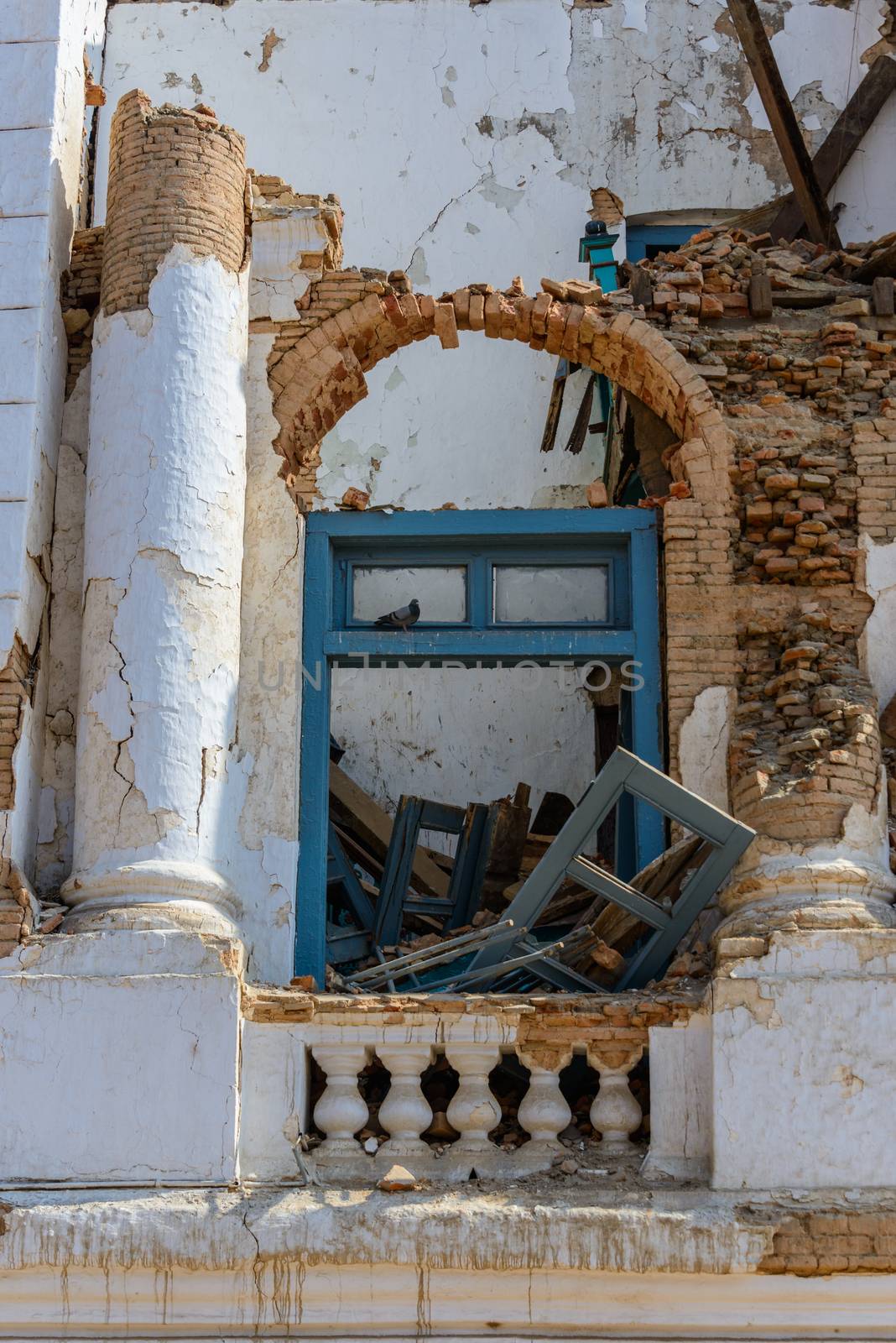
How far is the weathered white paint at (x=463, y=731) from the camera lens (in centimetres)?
1255

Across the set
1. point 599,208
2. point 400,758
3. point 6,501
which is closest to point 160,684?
point 6,501

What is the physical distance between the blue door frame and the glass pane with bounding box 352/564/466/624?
0.04 meters

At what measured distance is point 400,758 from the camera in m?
12.7

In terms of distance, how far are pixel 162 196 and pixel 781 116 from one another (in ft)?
12.5

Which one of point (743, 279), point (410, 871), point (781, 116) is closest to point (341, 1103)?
point (410, 871)

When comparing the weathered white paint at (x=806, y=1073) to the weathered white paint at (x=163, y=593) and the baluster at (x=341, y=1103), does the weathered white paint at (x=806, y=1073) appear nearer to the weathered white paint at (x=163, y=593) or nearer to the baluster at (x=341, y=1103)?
the baluster at (x=341, y=1103)

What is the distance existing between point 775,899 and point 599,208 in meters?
6.35

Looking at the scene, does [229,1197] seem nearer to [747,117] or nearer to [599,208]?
[599,208]

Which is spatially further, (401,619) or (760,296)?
(760,296)

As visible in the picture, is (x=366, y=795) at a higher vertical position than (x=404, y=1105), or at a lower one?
higher

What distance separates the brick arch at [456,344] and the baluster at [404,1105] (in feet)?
8.30

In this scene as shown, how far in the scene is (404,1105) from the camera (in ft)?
23.2

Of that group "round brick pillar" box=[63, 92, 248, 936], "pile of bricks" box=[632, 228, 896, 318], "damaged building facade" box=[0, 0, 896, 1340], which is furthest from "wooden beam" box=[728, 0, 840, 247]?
Answer: "round brick pillar" box=[63, 92, 248, 936]

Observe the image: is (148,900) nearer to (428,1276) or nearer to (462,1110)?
(462,1110)
